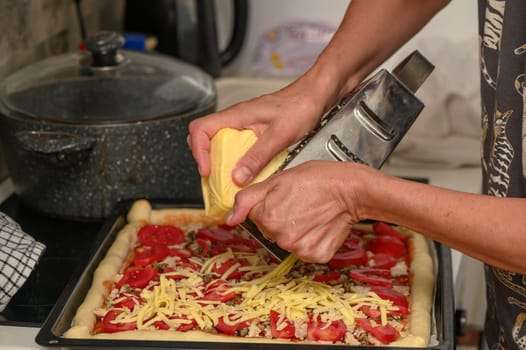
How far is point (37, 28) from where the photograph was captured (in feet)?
5.97

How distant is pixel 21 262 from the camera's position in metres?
1.25

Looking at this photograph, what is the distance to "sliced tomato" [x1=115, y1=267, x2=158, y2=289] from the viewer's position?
1281 millimetres

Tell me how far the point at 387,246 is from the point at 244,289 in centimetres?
30

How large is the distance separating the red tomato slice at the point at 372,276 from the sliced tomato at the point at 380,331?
0.13 metres

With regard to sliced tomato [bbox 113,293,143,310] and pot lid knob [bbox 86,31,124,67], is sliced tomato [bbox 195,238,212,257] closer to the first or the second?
sliced tomato [bbox 113,293,143,310]

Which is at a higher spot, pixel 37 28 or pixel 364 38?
pixel 364 38

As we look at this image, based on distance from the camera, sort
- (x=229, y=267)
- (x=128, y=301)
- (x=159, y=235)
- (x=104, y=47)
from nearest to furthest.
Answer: (x=128, y=301) < (x=229, y=267) < (x=159, y=235) < (x=104, y=47)

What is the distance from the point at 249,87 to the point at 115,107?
0.75 metres

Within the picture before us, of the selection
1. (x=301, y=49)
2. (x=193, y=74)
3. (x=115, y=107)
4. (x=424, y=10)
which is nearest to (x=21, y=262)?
(x=115, y=107)

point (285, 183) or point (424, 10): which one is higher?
point (424, 10)

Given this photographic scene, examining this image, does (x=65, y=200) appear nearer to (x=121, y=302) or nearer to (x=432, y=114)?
(x=121, y=302)

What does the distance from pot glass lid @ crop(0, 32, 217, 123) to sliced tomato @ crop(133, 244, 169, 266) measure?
236 mm

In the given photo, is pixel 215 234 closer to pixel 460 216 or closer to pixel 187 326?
pixel 187 326

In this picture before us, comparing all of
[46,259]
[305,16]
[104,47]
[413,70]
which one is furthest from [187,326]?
[305,16]
